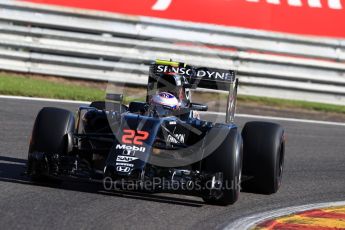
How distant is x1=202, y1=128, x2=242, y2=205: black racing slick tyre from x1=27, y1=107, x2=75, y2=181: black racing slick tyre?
140 centimetres

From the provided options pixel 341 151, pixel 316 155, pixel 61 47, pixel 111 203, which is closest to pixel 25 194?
pixel 111 203

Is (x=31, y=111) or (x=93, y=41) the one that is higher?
(x=93, y=41)

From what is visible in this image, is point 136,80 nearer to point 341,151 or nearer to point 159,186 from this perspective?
point 341,151

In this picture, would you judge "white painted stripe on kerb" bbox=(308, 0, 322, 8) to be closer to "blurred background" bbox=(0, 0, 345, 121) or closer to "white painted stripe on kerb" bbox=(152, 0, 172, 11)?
"blurred background" bbox=(0, 0, 345, 121)

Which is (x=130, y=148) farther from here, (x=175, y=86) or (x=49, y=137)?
(x=175, y=86)

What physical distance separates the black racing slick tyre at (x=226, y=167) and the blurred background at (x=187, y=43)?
26.1 feet

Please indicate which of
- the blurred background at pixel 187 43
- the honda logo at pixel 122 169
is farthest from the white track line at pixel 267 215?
the blurred background at pixel 187 43

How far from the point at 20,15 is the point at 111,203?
9186mm

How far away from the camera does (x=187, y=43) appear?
1631 cm

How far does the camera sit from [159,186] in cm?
773

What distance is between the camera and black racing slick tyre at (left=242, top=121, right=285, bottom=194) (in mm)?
8867

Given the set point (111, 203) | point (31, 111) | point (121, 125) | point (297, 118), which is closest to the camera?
point (111, 203)

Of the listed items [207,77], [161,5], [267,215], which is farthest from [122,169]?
[161,5]

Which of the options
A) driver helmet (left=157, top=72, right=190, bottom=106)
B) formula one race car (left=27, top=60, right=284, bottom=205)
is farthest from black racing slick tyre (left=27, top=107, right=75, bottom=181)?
driver helmet (left=157, top=72, right=190, bottom=106)
